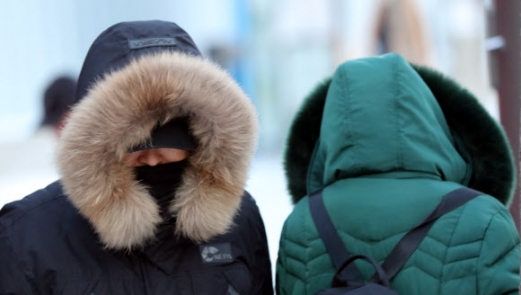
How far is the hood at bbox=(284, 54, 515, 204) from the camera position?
233 centimetres

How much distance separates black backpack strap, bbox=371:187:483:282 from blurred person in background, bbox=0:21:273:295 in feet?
1.47

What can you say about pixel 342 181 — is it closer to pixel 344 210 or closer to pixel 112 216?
pixel 344 210

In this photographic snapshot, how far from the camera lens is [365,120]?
2.36 m

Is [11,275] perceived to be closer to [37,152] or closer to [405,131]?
[405,131]

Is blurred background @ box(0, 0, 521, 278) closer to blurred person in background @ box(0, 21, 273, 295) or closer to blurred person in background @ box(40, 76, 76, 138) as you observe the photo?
blurred person in background @ box(40, 76, 76, 138)

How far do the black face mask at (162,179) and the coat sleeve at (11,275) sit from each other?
39cm

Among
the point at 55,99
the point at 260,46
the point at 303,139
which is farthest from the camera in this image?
the point at 260,46

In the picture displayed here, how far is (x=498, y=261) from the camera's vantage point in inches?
85.0

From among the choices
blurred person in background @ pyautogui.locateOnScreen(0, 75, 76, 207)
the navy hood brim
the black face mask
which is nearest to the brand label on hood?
the navy hood brim

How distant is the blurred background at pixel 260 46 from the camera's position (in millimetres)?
5887

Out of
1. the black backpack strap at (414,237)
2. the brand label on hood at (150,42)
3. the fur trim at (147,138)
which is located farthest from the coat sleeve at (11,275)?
the black backpack strap at (414,237)

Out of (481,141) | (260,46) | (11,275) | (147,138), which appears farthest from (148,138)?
(260,46)

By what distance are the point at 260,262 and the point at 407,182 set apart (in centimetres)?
53

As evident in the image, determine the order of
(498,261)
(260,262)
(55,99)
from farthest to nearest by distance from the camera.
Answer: (55,99) → (260,262) → (498,261)
